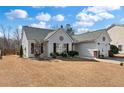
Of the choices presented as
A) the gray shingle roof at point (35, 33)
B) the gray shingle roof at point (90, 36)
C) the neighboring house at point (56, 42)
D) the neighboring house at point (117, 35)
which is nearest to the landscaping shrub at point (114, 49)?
the neighboring house at point (56, 42)

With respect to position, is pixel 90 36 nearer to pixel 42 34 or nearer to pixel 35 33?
pixel 42 34

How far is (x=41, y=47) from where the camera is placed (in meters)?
22.5

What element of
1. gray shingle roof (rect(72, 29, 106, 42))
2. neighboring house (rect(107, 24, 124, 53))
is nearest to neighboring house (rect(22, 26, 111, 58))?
gray shingle roof (rect(72, 29, 106, 42))

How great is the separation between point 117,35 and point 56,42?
478 inches

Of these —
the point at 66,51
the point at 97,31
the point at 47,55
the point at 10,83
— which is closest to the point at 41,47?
the point at 47,55

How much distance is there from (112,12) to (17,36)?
42.1ft

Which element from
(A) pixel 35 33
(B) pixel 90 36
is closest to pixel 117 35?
(B) pixel 90 36

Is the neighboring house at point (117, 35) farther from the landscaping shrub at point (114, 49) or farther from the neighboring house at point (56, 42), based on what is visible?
the neighboring house at point (56, 42)

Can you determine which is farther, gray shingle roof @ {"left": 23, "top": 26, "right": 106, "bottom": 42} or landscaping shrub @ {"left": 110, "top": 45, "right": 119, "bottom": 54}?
landscaping shrub @ {"left": 110, "top": 45, "right": 119, "bottom": 54}

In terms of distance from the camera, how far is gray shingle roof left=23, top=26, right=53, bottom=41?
21.8m

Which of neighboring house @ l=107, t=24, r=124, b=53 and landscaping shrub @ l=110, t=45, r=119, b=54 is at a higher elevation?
neighboring house @ l=107, t=24, r=124, b=53

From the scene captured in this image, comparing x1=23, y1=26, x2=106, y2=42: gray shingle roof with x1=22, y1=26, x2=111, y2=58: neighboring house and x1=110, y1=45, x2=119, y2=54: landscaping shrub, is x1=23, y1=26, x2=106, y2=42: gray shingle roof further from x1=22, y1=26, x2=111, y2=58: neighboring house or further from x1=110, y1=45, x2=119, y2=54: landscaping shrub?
x1=110, y1=45, x2=119, y2=54: landscaping shrub

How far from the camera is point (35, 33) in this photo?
886 inches

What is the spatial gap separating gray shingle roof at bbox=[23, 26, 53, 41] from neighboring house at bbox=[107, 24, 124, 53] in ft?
38.2
